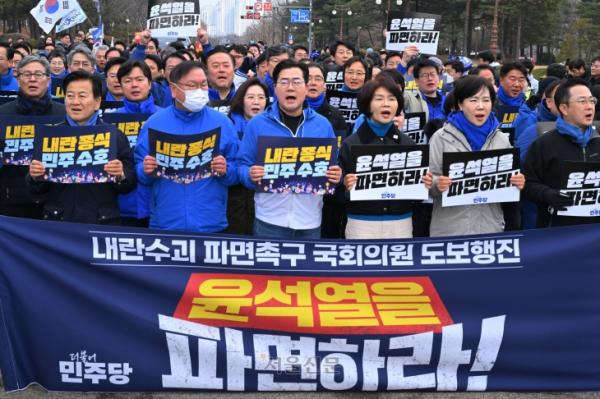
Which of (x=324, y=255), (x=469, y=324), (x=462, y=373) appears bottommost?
(x=462, y=373)

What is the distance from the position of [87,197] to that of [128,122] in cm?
104

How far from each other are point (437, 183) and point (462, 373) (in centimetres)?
128

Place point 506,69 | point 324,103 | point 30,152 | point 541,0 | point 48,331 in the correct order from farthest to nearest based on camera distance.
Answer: point 541,0 → point 506,69 → point 324,103 → point 30,152 → point 48,331

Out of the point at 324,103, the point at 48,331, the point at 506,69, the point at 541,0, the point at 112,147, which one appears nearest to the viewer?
the point at 48,331

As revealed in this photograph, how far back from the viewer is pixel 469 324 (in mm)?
4438

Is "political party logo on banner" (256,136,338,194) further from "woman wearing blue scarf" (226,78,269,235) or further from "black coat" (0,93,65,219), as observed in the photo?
"black coat" (0,93,65,219)

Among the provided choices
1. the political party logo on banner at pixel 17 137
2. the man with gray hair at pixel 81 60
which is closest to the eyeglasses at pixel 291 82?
the political party logo on banner at pixel 17 137

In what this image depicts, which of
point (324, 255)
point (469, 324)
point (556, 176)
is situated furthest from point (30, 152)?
point (556, 176)

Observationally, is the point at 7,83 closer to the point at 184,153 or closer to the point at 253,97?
the point at 253,97

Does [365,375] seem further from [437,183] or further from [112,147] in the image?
[112,147]

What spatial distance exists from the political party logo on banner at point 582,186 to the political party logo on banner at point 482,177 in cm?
33

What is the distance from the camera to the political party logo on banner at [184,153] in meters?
4.69

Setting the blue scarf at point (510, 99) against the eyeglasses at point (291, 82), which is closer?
the eyeglasses at point (291, 82)

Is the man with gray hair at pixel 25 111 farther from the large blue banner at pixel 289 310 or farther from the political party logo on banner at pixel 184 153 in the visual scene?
the large blue banner at pixel 289 310
